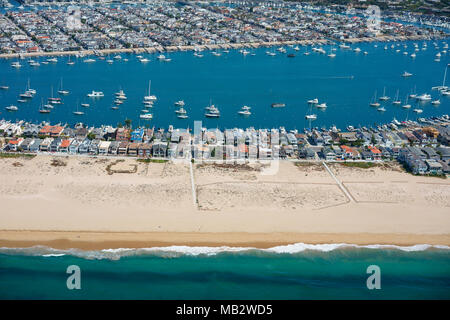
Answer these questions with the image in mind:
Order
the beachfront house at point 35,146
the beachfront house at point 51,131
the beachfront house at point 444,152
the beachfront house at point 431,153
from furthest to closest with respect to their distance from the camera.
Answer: the beachfront house at point 51,131, the beachfront house at point 444,152, the beachfront house at point 431,153, the beachfront house at point 35,146

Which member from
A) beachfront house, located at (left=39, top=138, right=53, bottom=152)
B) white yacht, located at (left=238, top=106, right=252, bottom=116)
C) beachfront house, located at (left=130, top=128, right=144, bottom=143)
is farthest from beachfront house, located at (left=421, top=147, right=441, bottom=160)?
beachfront house, located at (left=39, top=138, right=53, bottom=152)

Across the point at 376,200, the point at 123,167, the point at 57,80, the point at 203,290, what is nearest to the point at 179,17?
the point at 57,80

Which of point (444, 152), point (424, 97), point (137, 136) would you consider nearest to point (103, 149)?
point (137, 136)

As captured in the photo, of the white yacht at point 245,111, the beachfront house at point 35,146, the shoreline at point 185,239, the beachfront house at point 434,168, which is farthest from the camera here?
the white yacht at point 245,111

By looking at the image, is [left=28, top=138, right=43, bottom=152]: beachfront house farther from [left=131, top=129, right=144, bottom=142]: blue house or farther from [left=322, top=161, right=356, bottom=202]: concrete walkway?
[left=322, top=161, right=356, bottom=202]: concrete walkway

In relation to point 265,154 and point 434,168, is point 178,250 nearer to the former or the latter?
point 265,154

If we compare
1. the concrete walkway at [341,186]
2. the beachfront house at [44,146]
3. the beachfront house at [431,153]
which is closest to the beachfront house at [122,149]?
the beachfront house at [44,146]

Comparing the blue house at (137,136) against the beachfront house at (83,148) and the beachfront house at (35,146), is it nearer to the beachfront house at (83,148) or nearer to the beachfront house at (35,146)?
the beachfront house at (83,148)

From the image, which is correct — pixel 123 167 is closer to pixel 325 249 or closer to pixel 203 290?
pixel 203 290
